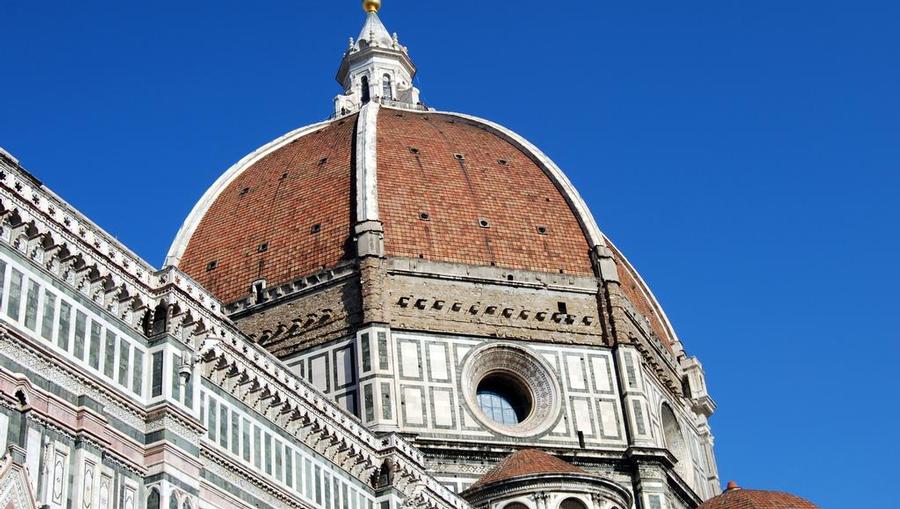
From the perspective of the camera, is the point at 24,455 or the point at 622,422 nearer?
the point at 24,455

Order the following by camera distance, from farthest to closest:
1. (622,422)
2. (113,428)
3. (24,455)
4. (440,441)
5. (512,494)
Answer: (622,422), (440,441), (512,494), (113,428), (24,455)

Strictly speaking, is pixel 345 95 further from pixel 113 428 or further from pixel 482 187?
pixel 113 428

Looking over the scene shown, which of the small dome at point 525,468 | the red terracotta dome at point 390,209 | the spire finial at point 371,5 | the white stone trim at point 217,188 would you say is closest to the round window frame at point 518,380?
the small dome at point 525,468

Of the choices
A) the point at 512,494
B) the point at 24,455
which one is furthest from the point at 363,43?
the point at 24,455

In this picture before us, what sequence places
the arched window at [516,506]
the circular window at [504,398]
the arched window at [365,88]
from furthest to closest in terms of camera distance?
the arched window at [365,88] < the circular window at [504,398] < the arched window at [516,506]

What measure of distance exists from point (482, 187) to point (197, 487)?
22.2m

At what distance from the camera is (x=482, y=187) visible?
4169 cm

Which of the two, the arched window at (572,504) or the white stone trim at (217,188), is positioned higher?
the white stone trim at (217,188)

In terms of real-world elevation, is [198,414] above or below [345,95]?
below

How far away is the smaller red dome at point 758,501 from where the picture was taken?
33.1 metres

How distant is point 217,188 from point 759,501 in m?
20.3

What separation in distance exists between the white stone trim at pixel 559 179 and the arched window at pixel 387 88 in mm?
5430

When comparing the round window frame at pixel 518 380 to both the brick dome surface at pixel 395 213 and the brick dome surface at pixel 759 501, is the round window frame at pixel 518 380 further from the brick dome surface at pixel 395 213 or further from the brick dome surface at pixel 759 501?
the brick dome surface at pixel 759 501

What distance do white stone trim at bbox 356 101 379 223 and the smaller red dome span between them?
1228cm
